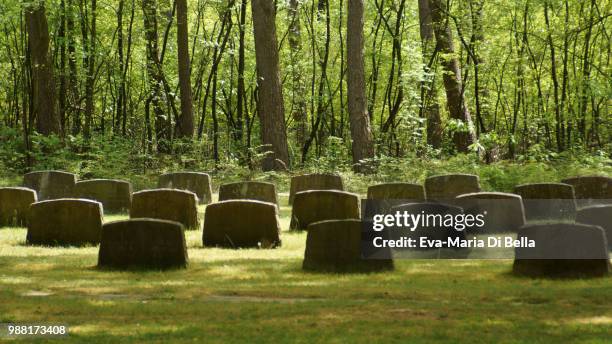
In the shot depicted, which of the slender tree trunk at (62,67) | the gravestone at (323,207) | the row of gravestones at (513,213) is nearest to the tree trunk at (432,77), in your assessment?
the row of gravestones at (513,213)

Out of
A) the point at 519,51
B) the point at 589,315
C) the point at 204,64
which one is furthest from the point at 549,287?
the point at 204,64

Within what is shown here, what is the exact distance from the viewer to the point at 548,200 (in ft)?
59.1

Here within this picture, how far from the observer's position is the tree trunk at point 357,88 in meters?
28.7

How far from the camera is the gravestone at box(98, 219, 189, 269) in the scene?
1212 centimetres

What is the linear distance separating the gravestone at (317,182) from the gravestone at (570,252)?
9.81 meters

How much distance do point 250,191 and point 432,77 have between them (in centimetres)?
1545

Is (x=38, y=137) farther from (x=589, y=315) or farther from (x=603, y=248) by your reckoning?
(x=589, y=315)

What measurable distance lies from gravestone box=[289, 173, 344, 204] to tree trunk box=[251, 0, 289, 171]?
5.73 metres

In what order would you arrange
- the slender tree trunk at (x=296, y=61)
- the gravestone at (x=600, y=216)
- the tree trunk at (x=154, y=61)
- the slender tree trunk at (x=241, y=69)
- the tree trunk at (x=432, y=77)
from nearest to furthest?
the gravestone at (x=600, y=216), the tree trunk at (x=432, y=77), the tree trunk at (x=154, y=61), the slender tree trunk at (x=241, y=69), the slender tree trunk at (x=296, y=61)

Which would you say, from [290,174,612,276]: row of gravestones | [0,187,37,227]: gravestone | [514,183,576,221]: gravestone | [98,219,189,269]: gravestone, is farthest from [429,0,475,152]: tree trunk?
[98,219,189,269]: gravestone

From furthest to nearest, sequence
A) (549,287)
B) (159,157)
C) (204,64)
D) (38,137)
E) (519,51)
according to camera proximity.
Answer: (204,64) → (519,51) → (159,157) → (38,137) → (549,287)

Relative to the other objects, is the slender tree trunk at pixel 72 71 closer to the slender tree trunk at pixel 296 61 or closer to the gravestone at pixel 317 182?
the slender tree trunk at pixel 296 61

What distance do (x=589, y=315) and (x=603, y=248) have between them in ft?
8.80

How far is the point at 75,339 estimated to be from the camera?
768 cm
